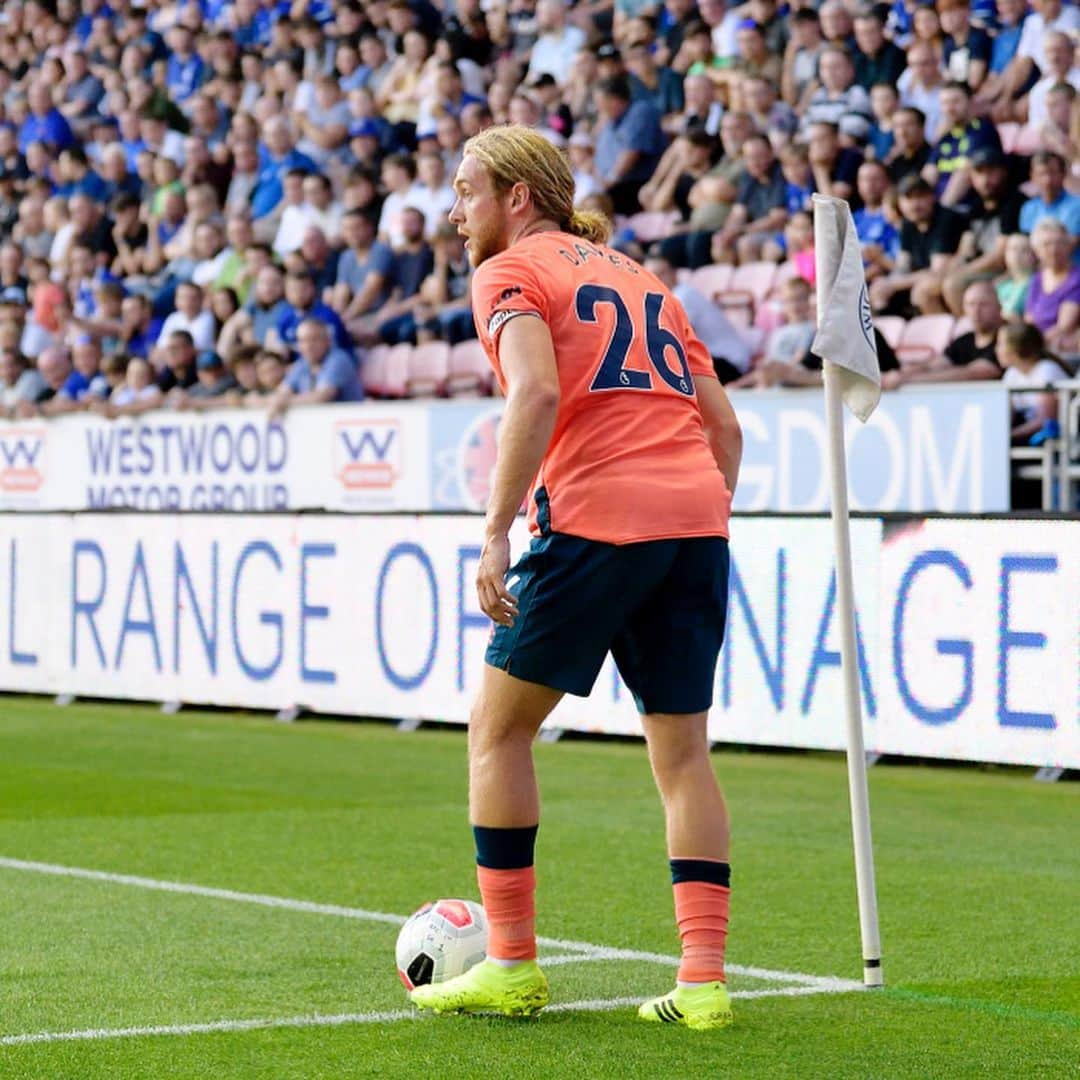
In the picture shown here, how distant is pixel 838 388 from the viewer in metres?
6.19

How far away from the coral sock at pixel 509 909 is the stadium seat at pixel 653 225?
12.3m

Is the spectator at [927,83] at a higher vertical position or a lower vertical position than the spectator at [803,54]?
lower

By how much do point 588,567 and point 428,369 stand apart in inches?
494

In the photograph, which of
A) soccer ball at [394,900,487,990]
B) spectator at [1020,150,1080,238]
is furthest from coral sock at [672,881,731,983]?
spectator at [1020,150,1080,238]

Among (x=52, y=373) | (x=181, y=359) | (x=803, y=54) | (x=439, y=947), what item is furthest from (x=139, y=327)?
(x=439, y=947)

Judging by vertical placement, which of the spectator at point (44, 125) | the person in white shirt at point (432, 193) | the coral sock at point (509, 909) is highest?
the spectator at point (44, 125)

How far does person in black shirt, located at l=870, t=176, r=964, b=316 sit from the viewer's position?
15.1 meters

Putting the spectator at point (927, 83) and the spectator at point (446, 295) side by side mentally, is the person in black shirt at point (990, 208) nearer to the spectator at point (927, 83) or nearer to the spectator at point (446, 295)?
the spectator at point (927, 83)

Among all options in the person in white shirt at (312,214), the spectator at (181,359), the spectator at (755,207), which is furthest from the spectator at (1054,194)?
the spectator at (181,359)

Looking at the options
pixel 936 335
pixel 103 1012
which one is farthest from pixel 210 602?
pixel 103 1012

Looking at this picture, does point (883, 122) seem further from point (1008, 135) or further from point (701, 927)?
point (701, 927)

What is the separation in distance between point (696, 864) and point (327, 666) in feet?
29.2

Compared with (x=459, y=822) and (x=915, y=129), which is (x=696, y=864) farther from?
(x=915, y=129)

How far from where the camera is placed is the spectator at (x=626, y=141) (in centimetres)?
1808
